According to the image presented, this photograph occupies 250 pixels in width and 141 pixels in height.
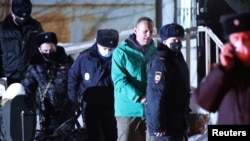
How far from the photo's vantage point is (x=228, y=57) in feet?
10.0

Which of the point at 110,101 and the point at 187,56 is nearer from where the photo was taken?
the point at 110,101

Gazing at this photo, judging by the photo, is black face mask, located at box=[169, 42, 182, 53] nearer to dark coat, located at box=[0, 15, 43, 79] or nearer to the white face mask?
the white face mask

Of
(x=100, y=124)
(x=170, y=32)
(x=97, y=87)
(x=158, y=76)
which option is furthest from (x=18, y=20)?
(x=158, y=76)

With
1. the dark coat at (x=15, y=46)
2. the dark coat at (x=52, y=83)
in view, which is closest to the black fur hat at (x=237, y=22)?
the dark coat at (x=52, y=83)

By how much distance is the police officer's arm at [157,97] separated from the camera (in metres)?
5.12

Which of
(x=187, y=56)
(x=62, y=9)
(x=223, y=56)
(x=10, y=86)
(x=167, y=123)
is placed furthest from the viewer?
(x=62, y=9)

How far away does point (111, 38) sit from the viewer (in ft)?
21.5

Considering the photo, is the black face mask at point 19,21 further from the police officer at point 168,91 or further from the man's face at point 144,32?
the police officer at point 168,91

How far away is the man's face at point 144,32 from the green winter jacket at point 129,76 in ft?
0.34

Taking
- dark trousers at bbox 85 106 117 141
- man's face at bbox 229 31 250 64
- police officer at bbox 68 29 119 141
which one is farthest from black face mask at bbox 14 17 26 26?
man's face at bbox 229 31 250 64

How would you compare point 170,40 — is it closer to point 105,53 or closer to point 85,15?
point 105,53

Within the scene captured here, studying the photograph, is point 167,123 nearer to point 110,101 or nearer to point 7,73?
point 110,101

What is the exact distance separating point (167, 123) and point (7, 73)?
2.20m

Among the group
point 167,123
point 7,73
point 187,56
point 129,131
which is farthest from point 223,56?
point 187,56
